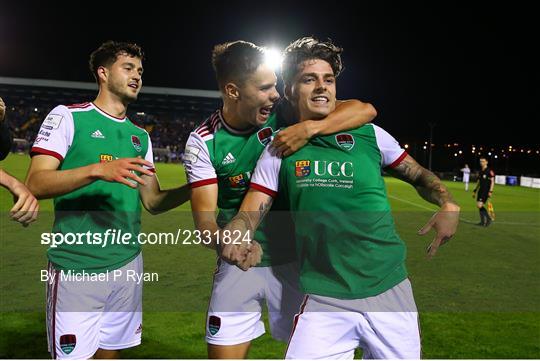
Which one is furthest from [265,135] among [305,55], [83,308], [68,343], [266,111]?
[68,343]

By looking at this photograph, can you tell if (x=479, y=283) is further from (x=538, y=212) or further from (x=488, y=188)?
(x=538, y=212)

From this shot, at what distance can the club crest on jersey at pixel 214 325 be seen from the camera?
301 cm

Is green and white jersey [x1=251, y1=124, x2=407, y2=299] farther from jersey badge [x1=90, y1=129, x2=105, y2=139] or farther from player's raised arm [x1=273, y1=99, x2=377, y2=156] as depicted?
jersey badge [x1=90, y1=129, x2=105, y2=139]

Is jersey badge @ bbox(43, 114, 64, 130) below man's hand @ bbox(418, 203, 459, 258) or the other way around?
the other way around

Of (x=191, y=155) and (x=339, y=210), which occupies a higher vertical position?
(x=191, y=155)

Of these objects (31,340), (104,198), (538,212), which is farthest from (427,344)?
(538,212)

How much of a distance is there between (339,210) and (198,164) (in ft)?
2.58

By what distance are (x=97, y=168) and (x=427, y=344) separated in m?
3.41

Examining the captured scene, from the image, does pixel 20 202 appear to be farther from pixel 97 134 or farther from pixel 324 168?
pixel 324 168

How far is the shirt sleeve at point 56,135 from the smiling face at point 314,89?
49.5 inches

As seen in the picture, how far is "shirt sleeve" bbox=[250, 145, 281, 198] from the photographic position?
8.29 feet

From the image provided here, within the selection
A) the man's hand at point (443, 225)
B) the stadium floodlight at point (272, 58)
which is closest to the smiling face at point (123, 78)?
the stadium floodlight at point (272, 58)

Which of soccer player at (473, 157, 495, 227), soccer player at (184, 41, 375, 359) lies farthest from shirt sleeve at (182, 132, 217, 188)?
soccer player at (473, 157, 495, 227)

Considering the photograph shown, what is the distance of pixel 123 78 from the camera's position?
9.86 feet
